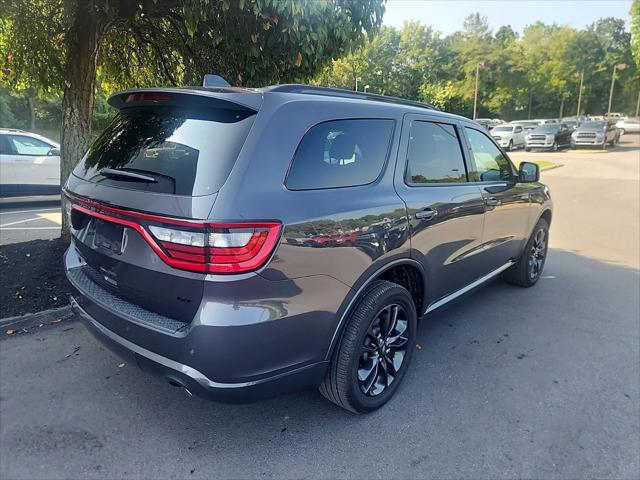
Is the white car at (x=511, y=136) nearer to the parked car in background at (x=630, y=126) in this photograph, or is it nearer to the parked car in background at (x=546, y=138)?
the parked car in background at (x=546, y=138)

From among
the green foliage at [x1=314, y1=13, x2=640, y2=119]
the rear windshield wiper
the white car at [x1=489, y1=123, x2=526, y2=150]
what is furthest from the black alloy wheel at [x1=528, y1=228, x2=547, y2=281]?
the green foliage at [x1=314, y1=13, x2=640, y2=119]

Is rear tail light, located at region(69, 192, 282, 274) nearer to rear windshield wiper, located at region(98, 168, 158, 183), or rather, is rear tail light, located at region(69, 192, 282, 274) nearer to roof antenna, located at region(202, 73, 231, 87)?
rear windshield wiper, located at region(98, 168, 158, 183)

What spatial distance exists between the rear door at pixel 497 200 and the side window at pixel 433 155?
0.25 m

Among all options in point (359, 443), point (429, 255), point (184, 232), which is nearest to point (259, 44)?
point (429, 255)

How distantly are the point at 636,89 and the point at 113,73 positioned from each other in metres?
88.0

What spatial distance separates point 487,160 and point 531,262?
5.36 feet

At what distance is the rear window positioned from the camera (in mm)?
2129

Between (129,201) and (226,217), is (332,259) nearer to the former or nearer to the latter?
(226,217)

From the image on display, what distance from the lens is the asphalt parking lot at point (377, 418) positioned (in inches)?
95.8

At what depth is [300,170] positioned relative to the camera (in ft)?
7.62

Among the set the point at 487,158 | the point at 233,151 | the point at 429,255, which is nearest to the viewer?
the point at 233,151

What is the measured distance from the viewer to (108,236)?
8.03ft

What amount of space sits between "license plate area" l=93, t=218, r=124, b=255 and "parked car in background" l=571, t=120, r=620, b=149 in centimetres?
3243

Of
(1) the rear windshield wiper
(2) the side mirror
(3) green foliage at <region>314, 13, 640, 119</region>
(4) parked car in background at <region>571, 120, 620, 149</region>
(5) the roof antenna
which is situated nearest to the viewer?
(1) the rear windshield wiper
